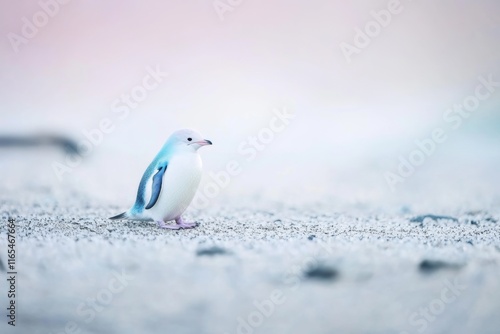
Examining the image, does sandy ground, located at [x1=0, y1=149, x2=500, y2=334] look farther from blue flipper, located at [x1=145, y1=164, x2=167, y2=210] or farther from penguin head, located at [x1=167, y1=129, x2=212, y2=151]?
penguin head, located at [x1=167, y1=129, x2=212, y2=151]

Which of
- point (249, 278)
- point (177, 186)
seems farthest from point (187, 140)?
point (249, 278)

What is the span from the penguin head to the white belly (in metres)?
0.04

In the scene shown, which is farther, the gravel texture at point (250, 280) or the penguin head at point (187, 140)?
the penguin head at point (187, 140)

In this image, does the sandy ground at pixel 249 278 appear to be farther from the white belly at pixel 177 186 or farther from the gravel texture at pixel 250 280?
the white belly at pixel 177 186

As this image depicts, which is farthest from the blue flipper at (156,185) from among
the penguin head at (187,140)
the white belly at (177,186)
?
the penguin head at (187,140)

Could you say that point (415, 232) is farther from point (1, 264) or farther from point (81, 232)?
point (1, 264)

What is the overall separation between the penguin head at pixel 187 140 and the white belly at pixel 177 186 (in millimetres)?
42

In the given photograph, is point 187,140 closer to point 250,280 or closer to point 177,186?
point 177,186

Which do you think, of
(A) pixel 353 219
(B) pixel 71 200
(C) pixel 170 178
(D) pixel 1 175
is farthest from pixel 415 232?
(D) pixel 1 175

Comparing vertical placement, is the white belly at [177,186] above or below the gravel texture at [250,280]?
above

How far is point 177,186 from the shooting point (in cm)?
339

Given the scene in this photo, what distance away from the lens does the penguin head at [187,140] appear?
3.45 meters

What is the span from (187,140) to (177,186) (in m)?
0.25

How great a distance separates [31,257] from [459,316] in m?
1.74
